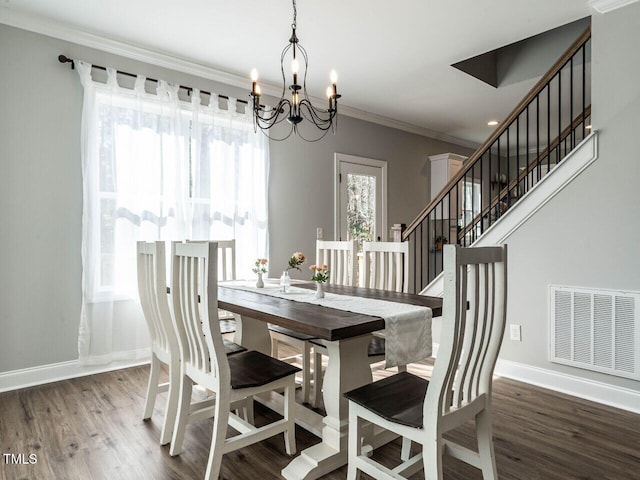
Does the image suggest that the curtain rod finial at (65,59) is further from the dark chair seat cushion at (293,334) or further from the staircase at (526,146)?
the staircase at (526,146)

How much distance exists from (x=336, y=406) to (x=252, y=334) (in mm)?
872

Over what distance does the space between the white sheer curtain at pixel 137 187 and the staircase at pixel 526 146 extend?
184cm

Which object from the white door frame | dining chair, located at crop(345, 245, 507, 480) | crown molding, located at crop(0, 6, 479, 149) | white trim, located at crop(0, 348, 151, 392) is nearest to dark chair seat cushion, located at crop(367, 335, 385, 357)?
dining chair, located at crop(345, 245, 507, 480)

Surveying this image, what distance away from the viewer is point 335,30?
3088mm

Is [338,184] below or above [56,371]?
above

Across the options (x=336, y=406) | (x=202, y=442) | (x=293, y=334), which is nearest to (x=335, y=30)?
(x=293, y=334)

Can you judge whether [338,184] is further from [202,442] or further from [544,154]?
[202,442]

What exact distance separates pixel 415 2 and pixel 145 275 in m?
2.45

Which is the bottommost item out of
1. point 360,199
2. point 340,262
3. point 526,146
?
point 340,262

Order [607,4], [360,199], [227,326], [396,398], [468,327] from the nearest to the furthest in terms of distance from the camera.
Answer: [468,327], [396,398], [607,4], [227,326], [360,199]

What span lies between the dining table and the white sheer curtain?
1.43 meters

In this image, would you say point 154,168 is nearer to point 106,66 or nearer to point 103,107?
point 103,107

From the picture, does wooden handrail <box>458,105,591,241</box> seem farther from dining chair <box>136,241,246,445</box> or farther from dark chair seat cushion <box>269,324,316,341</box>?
dining chair <box>136,241,246,445</box>

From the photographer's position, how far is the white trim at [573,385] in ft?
8.52
